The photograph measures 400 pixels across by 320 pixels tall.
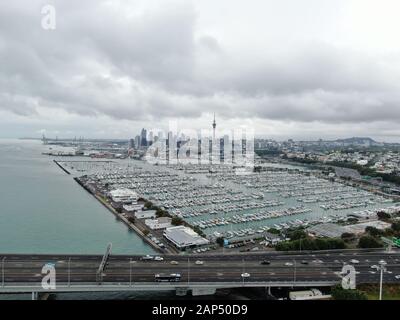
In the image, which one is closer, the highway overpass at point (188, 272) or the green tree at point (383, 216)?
the highway overpass at point (188, 272)

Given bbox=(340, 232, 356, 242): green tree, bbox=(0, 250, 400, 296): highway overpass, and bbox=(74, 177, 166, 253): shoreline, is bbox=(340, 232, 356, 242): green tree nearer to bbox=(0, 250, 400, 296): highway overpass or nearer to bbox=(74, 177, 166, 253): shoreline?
bbox=(0, 250, 400, 296): highway overpass

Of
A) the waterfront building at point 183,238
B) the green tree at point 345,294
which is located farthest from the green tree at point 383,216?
the green tree at point 345,294

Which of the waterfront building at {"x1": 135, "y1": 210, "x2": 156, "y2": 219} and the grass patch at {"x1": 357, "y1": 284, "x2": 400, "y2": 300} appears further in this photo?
the waterfront building at {"x1": 135, "y1": 210, "x2": 156, "y2": 219}

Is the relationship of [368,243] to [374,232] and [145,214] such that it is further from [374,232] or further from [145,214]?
[145,214]

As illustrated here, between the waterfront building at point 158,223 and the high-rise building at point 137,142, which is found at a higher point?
the high-rise building at point 137,142

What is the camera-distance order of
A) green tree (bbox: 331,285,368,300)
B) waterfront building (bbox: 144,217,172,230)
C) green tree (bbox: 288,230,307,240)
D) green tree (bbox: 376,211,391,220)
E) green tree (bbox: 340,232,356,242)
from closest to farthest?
1. green tree (bbox: 331,285,368,300)
2. green tree (bbox: 288,230,307,240)
3. green tree (bbox: 340,232,356,242)
4. waterfront building (bbox: 144,217,172,230)
5. green tree (bbox: 376,211,391,220)

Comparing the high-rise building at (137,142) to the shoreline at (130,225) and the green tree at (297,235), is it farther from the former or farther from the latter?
the green tree at (297,235)

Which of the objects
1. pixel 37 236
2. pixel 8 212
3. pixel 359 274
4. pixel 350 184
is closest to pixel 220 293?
pixel 359 274

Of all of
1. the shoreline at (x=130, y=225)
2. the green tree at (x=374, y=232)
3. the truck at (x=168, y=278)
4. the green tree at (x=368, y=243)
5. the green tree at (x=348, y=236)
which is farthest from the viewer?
the green tree at (x=374, y=232)

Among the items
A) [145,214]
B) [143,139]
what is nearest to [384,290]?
[145,214]

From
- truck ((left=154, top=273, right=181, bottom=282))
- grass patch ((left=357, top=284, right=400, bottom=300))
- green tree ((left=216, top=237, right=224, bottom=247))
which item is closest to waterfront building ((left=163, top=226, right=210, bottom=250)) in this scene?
green tree ((left=216, top=237, right=224, bottom=247))
